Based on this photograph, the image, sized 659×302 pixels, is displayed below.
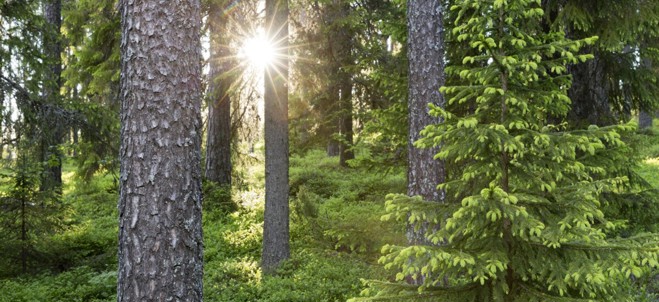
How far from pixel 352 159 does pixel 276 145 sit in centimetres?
149

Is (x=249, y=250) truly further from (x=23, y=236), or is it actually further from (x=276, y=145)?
(x=23, y=236)

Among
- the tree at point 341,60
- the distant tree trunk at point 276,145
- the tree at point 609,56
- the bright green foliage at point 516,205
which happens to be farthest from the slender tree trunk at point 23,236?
the tree at point 609,56

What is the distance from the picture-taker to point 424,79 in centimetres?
608

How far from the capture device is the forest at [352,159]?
3.12 m

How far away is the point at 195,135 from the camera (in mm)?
4238

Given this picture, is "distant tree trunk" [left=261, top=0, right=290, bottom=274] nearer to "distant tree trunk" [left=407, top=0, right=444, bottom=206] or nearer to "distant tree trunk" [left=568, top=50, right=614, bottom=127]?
"distant tree trunk" [left=407, top=0, right=444, bottom=206]

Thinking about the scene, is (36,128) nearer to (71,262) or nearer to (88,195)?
(71,262)

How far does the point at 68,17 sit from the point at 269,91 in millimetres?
→ 10393

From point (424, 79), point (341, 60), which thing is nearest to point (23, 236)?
point (424, 79)

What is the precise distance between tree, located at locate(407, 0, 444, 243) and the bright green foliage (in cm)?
256

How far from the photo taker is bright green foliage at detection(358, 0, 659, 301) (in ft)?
9.52

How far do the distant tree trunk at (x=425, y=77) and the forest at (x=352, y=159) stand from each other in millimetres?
25

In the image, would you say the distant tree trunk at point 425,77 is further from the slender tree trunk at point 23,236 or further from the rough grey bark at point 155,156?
the slender tree trunk at point 23,236

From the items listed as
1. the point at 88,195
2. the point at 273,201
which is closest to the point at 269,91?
the point at 273,201
